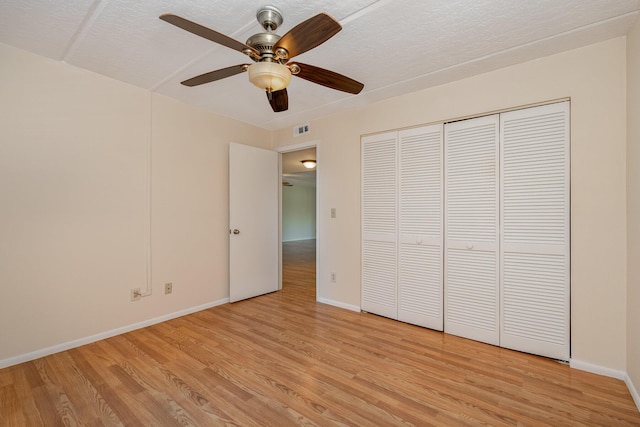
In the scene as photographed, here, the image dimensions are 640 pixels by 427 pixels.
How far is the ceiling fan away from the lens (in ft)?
4.50

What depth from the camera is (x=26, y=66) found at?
2.22 m

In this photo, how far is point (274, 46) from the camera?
1578mm

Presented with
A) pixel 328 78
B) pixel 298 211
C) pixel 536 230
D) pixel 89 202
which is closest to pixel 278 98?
pixel 328 78

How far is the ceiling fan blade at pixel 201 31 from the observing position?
1.29 metres

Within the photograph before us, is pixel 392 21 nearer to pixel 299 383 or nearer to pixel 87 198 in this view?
pixel 299 383

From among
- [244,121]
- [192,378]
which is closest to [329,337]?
[192,378]

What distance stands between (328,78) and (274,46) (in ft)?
1.47

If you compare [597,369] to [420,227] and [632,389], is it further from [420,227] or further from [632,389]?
[420,227]

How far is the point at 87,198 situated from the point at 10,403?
61.5 inches

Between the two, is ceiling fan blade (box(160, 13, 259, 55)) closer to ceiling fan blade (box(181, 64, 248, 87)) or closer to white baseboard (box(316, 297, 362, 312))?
ceiling fan blade (box(181, 64, 248, 87))

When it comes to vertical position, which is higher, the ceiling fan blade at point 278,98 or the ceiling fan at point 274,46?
the ceiling fan at point 274,46

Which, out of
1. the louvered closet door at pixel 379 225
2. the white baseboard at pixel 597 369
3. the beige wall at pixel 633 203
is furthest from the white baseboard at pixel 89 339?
the beige wall at pixel 633 203

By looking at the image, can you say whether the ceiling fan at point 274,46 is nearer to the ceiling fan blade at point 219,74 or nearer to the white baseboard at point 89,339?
the ceiling fan blade at point 219,74

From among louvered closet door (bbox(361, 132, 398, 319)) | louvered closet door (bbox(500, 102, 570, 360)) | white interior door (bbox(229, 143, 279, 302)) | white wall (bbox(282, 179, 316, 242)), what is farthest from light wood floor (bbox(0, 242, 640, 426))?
white wall (bbox(282, 179, 316, 242))
